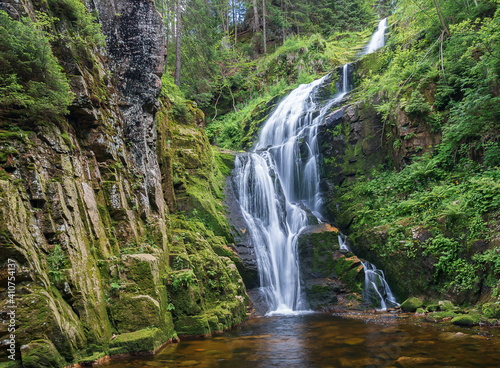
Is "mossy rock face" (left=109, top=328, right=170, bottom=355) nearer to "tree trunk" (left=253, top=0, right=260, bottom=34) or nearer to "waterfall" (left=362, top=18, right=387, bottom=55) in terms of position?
"waterfall" (left=362, top=18, right=387, bottom=55)

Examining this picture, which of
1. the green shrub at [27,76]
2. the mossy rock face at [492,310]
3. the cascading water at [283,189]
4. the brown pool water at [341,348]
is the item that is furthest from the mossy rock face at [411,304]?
the green shrub at [27,76]

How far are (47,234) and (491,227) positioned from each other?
32.9 feet

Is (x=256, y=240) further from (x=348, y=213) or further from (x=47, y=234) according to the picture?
(x=47, y=234)

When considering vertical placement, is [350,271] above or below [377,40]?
below

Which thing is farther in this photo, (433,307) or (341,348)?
(433,307)

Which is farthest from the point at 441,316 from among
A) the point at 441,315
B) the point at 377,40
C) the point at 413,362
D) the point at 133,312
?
the point at 377,40

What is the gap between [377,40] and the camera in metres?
26.9

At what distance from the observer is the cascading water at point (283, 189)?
11.8 metres

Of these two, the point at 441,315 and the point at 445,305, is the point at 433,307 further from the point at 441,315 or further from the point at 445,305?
the point at 441,315

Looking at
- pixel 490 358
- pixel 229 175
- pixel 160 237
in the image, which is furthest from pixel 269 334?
pixel 229 175

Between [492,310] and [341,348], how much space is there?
148 inches

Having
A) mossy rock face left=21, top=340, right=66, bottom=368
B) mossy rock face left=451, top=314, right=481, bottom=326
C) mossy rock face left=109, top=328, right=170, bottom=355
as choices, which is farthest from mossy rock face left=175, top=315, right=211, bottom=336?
mossy rock face left=451, top=314, right=481, bottom=326

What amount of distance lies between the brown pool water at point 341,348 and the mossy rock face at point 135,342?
0.68 feet

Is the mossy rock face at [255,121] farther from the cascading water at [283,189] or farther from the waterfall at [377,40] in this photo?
the waterfall at [377,40]
